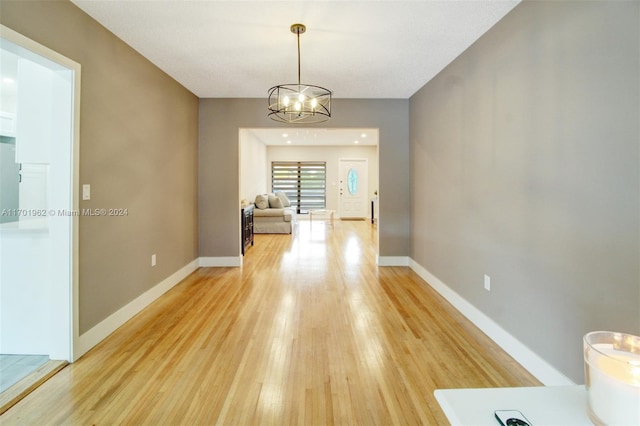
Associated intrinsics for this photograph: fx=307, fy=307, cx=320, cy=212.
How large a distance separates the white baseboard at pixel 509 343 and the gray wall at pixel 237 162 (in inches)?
52.7

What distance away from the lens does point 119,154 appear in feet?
8.47

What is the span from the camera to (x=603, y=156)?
1484 millimetres

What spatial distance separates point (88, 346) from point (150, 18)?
97.1 inches

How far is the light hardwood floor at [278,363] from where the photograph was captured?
5.23ft

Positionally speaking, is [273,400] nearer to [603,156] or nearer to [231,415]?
[231,415]

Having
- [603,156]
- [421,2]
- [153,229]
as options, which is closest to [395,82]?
[421,2]

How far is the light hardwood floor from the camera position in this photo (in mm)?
1594

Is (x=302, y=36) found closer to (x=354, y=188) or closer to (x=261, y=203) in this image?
(x=261, y=203)

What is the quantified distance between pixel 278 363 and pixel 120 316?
59.9 inches

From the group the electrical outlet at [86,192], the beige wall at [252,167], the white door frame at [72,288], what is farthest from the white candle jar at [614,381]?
the beige wall at [252,167]

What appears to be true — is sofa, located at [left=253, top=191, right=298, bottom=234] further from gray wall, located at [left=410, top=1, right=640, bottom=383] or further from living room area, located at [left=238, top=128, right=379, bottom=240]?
gray wall, located at [left=410, top=1, right=640, bottom=383]

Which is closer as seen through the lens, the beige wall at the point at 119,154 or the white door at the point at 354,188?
the beige wall at the point at 119,154

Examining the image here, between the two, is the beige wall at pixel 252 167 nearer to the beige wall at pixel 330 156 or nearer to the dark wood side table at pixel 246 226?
the beige wall at pixel 330 156

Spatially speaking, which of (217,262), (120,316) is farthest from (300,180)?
(120,316)
